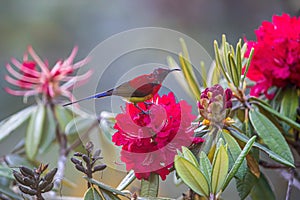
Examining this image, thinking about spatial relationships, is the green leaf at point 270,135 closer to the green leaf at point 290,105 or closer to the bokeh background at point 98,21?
the green leaf at point 290,105

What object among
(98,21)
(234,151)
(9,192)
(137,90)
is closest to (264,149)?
(234,151)

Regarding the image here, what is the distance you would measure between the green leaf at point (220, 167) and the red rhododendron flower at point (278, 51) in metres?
0.21

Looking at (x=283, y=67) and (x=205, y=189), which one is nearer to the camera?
(x=205, y=189)

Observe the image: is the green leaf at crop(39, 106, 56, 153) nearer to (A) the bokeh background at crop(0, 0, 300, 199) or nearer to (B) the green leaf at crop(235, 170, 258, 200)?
(B) the green leaf at crop(235, 170, 258, 200)

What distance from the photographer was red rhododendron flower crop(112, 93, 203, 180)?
1.47 feet

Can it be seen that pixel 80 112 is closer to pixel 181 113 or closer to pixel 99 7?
pixel 181 113

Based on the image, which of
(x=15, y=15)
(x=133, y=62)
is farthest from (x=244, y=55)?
(x=15, y=15)

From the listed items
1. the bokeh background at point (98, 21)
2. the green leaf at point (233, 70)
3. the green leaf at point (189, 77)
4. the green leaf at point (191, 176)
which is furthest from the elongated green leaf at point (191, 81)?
the bokeh background at point (98, 21)

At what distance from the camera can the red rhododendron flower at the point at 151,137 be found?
17.6 inches

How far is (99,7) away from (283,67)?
1378mm

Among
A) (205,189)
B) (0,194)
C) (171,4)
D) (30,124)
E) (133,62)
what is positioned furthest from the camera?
(171,4)

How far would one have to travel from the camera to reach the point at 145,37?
5.74 feet

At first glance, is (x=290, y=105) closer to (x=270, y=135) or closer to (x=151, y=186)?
(x=270, y=135)

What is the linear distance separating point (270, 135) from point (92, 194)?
210mm
